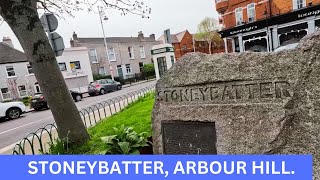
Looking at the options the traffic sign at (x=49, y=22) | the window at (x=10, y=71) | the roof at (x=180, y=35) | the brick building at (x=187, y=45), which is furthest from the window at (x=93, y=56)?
the traffic sign at (x=49, y=22)

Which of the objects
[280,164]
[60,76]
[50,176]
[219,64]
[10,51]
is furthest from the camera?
[10,51]

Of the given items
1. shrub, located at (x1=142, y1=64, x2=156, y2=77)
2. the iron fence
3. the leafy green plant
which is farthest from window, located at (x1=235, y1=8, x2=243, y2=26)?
the leafy green plant

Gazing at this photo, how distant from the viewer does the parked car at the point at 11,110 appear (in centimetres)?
1565

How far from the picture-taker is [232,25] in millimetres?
27516

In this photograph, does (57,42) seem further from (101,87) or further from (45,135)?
(101,87)

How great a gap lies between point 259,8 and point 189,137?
24156 mm

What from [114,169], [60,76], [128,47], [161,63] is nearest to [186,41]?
[128,47]

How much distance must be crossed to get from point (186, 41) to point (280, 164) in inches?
1914

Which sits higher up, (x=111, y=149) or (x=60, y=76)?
(x=60, y=76)

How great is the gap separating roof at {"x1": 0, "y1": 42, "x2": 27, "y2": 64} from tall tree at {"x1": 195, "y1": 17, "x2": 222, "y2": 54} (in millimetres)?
29607

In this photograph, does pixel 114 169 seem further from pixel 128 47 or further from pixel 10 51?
pixel 128 47

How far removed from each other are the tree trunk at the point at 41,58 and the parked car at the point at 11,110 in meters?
12.2

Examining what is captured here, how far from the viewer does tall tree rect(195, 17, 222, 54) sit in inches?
1917

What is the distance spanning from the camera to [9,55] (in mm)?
30875
